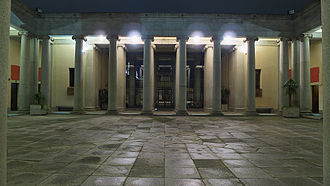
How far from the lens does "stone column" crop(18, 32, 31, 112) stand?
19125 millimetres

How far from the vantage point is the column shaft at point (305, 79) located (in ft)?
60.8

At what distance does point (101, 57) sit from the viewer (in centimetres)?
2655

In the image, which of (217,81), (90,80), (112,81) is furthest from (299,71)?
(90,80)

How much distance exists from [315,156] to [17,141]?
10.9m

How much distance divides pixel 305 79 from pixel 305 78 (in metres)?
0.10

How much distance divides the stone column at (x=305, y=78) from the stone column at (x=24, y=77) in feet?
93.0

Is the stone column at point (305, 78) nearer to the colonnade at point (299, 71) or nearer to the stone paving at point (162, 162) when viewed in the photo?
→ the colonnade at point (299, 71)

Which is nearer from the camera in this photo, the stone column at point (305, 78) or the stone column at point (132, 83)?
the stone column at point (305, 78)

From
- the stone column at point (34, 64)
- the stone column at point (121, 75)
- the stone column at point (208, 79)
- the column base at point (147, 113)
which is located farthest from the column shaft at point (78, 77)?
the stone column at point (208, 79)

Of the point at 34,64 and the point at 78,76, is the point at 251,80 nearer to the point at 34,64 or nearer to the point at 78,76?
the point at 78,76

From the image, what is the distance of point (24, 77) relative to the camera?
1919 cm

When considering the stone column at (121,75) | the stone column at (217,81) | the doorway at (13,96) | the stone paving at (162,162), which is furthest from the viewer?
the doorway at (13,96)

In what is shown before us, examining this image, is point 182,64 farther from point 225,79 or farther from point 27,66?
point 27,66

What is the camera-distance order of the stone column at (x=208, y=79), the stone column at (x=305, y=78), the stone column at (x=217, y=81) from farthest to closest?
1. the stone column at (x=208, y=79)
2. the stone column at (x=217, y=81)
3. the stone column at (x=305, y=78)
